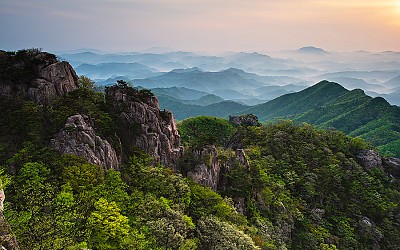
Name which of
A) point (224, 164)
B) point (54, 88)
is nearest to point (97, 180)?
point (54, 88)

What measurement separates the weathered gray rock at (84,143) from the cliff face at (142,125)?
556cm

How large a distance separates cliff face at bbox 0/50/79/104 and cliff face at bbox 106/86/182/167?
722 cm

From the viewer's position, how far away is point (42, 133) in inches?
1344

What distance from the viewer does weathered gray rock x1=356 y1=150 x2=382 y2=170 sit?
72.8m

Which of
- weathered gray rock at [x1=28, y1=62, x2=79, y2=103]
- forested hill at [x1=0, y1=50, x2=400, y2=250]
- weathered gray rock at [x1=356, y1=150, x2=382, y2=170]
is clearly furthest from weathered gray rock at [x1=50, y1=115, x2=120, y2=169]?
weathered gray rock at [x1=356, y1=150, x2=382, y2=170]

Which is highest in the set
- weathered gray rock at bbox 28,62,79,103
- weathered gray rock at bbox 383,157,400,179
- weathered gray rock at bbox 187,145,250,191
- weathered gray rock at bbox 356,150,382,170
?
weathered gray rock at bbox 28,62,79,103

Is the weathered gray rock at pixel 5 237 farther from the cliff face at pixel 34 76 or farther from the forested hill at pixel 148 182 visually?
the cliff face at pixel 34 76

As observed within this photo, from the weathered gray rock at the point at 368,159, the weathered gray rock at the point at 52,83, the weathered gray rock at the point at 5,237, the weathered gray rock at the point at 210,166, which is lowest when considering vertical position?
the weathered gray rock at the point at 368,159

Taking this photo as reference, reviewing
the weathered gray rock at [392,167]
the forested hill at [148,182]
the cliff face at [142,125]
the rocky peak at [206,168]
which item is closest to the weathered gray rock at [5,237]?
the forested hill at [148,182]

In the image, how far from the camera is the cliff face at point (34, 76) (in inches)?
1539

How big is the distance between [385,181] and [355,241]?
2572cm

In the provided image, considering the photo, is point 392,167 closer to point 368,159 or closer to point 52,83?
point 368,159

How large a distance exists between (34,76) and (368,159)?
3028 inches

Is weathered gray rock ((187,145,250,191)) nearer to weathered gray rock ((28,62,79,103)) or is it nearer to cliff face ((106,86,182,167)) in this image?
cliff face ((106,86,182,167))
